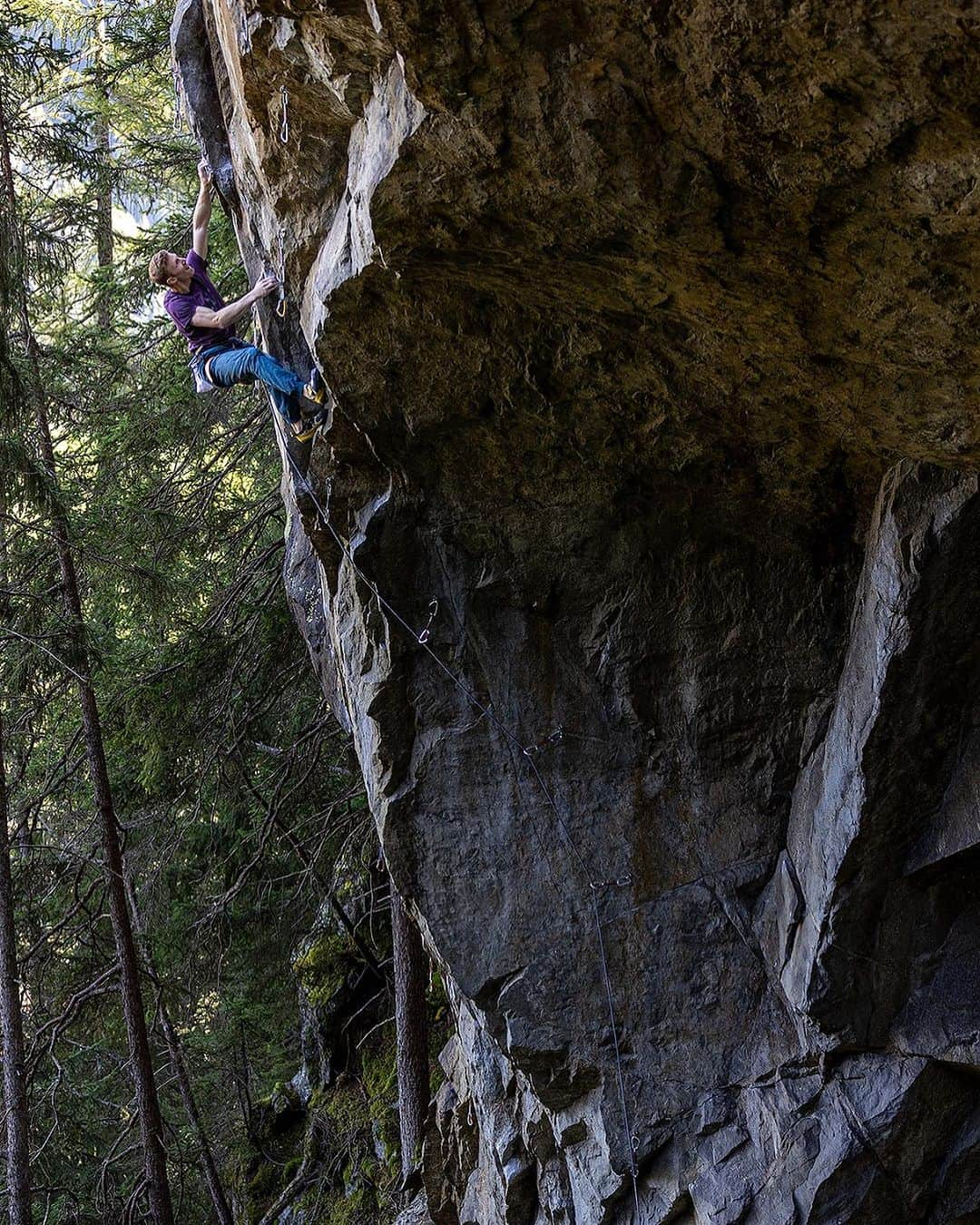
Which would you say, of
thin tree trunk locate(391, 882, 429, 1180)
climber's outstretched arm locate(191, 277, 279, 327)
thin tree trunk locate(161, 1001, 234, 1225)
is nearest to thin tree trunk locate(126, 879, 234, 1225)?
thin tree trunk locate(161, 1001, 234, 1225)

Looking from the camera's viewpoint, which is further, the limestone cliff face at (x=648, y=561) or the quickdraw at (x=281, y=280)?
the quickdraw at (x=281, y=280)

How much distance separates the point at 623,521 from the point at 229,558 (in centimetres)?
594

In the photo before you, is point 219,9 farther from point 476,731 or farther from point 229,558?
point 229,558

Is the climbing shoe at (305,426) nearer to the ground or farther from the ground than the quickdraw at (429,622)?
farther from the ground

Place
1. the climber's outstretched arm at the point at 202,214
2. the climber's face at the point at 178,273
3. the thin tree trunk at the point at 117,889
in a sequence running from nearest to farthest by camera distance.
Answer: the climber's face at the point at 178,273
the climber's outstretched arm at the point at 202,214
the thin tree trunk at the point at 117,889

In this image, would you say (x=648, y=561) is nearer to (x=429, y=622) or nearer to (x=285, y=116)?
(x=429, y=622)

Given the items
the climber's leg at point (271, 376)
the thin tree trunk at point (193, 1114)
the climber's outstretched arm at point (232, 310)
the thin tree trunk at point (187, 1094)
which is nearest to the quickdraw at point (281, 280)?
the climber's outstretched arm at point (232, 310)

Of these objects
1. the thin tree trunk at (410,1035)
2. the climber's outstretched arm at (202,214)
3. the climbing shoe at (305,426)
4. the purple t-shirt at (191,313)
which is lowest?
the thin tree trunk at (410,1035)

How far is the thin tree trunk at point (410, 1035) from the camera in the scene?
31.2 feet

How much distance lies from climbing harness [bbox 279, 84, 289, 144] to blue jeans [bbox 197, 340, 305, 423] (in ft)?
4.00

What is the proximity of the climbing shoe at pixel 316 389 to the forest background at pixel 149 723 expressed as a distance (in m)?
3.70

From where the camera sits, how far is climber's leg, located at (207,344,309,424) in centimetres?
609

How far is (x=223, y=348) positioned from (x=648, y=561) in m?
2.68

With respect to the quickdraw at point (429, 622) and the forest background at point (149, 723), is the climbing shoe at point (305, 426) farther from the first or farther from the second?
the forest background at point (149, 723)
